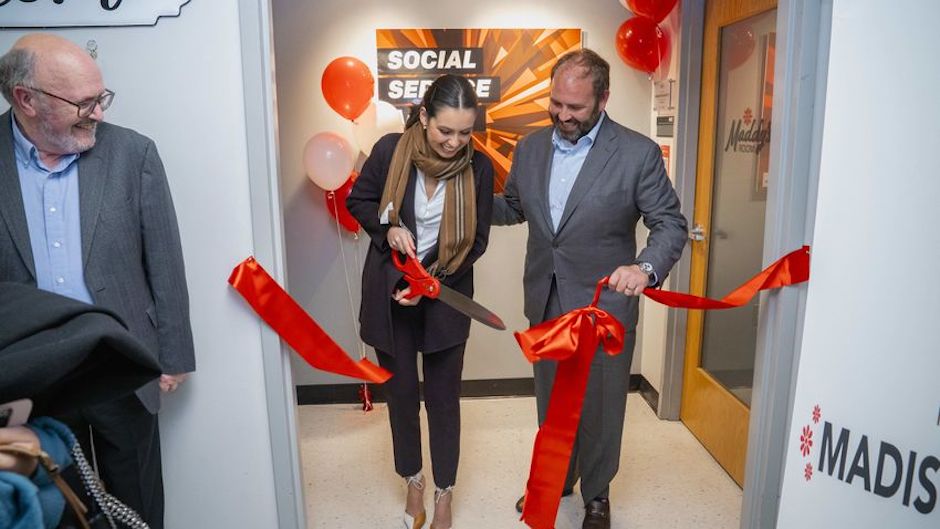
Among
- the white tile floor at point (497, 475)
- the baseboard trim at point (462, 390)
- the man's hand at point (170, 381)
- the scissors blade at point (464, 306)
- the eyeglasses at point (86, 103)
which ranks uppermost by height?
the eyeglasses at point (86, 103)

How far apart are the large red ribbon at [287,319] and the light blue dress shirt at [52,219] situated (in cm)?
42

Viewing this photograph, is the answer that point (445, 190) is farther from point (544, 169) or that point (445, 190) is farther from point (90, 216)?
point (90, 216)

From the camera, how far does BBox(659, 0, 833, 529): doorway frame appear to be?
203 centimetres

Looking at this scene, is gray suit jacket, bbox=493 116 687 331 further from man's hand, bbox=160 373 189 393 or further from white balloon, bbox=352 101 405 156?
white balloon, bbox=352 101 405 156

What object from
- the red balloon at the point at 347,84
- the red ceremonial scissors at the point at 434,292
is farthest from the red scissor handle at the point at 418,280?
the red balloon at the point at 347,84

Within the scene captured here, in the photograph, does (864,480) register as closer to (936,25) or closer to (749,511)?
(936,25)

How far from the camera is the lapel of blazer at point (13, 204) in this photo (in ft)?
5.35

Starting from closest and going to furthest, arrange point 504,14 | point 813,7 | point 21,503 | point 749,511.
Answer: point 21,503, point 813,7, point 749,511, point 504,14

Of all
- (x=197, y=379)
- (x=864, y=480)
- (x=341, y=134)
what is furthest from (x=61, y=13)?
(x=864, y=480)

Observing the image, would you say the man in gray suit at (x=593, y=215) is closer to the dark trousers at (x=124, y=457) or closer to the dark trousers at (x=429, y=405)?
the dark trousers at (x=429, y=405)

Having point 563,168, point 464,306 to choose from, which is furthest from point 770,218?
point 464,306

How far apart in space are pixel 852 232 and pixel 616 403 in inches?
54.7

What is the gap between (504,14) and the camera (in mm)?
3543

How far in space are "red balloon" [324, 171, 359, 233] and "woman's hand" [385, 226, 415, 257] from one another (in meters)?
1.30
